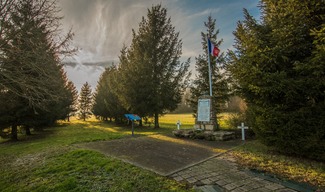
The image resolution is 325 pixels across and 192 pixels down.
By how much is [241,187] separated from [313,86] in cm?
325

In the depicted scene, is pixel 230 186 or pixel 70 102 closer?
pixel 230 186

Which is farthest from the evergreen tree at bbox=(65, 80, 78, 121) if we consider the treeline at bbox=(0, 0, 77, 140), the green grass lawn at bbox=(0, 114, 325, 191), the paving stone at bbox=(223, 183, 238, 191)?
the paving stone at bbox=(223, 183, 238, 191)

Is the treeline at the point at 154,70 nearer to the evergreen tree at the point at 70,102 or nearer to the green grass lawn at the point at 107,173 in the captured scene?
the evergreen tree at the point at 70,102

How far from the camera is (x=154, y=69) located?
16406 mm

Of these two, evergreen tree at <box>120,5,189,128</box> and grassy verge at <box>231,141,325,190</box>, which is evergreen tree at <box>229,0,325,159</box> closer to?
grassy verge at <box>231,141,325,190</box>

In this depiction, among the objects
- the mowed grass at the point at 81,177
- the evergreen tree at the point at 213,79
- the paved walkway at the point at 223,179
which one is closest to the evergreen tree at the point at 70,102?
the mowed grass at the point at 81,177

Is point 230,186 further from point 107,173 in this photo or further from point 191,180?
point 107,173

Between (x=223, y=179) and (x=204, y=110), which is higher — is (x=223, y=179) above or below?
below

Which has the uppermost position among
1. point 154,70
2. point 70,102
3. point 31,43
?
point 154,70

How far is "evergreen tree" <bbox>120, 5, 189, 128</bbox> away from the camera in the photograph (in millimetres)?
15469

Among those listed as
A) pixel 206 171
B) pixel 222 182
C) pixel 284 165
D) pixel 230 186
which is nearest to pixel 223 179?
pixel 222 182

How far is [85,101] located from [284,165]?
144ft

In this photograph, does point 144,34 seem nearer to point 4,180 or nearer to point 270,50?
point 270,50

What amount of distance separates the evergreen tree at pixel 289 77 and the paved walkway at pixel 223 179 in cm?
187
